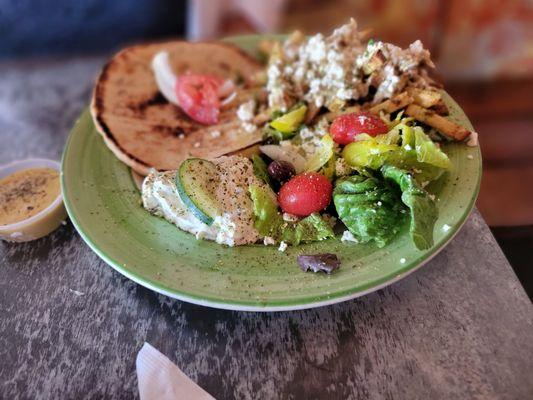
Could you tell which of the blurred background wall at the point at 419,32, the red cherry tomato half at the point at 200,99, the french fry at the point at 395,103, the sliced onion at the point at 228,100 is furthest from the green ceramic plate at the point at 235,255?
the blurred background wall at the point at 419,32

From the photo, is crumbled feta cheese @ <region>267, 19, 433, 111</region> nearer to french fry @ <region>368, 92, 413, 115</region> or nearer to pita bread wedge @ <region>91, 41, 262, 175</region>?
french fry @ <region>368, 92, 413, 115</region>

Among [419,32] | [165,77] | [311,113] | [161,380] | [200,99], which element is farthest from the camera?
[419,32]

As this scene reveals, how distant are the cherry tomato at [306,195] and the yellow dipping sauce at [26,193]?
908 mm

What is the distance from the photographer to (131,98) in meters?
2.27

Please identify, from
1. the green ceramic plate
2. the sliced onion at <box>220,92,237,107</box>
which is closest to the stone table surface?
the green ceramic plate

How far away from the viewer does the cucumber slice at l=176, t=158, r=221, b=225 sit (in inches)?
61.8

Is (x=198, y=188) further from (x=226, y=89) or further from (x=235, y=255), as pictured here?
(x=226, y=89)

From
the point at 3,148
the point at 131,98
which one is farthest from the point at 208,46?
the point at 3,148

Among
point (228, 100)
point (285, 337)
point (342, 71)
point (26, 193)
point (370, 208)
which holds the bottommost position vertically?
point (26, 193)

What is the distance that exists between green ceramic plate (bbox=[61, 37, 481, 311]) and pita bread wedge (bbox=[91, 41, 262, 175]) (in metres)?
0.23

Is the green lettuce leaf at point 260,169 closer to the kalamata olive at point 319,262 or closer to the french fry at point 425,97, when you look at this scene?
the kalamata olive at point 319,262

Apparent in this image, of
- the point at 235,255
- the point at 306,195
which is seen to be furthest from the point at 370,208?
the point at 235,255

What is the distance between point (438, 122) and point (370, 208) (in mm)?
554

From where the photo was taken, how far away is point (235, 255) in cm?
155
